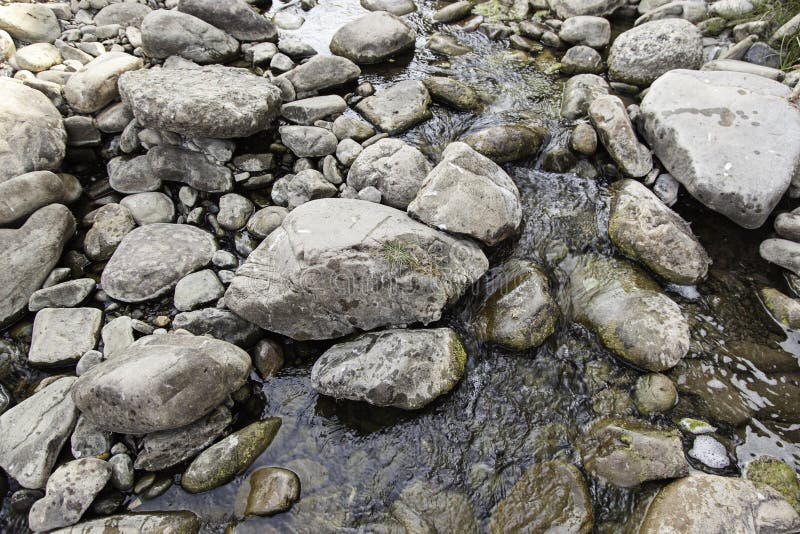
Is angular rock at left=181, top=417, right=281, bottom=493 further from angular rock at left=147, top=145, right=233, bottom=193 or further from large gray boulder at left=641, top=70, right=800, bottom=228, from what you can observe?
large gray boulder at left=641, top=70, right=800, bottom=228

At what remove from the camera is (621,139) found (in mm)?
5355

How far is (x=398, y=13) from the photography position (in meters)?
8.20

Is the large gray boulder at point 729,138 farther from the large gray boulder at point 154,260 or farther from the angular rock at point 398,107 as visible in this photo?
the large gray boulder at point 154,260

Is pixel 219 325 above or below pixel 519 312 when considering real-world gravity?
below

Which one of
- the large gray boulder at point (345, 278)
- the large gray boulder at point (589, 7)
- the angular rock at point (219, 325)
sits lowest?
the angular rock at point (219, 325)

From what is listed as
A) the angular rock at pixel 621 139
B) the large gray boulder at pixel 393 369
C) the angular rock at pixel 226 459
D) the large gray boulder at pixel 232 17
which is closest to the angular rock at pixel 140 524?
the angular rock at pixel 226 459

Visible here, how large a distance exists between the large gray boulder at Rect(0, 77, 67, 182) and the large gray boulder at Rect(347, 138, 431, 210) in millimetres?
3344

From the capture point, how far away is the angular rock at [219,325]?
406 centimetres

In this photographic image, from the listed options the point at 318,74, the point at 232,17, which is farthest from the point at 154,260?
the point at 232,17

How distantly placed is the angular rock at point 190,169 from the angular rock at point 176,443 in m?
2.79

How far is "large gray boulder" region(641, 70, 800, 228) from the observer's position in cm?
476

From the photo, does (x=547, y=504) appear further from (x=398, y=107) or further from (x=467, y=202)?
(x=398, y=107)

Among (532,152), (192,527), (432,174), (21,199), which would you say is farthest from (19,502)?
(532,152)

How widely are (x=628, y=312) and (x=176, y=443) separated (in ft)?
13.0
